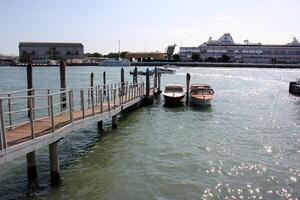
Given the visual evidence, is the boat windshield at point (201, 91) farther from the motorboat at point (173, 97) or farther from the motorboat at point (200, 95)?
the motorboat at point (173, 97)

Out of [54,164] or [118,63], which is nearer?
[54,164]

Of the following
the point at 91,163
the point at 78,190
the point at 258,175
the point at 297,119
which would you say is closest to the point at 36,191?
the point at 78,190

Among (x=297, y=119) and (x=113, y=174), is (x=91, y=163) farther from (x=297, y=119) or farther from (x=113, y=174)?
(x=297, y=119)

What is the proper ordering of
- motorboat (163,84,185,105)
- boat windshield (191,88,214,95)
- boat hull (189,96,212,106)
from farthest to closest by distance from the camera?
boat windshield (191,88,214,95) < motorboat (163,84,185,105) < boat hull (189,96,212,106)

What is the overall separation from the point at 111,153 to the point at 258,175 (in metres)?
6.51

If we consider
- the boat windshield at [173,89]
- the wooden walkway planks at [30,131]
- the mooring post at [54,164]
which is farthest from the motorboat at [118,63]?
the mooring post at [54,164]

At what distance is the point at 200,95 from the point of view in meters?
35.8

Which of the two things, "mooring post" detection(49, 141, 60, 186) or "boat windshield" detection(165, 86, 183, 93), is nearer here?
"mooring post" detection(49, 141, 60, 186)

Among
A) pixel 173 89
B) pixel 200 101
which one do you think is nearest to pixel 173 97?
pixel 200 101

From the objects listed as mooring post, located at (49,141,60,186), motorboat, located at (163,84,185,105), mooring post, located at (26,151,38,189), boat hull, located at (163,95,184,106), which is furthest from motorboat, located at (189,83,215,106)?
mooring post, located at (26,151,38,189)

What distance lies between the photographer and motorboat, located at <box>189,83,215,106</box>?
34.2 metres

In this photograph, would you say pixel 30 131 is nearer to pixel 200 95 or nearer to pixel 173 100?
pixel 173 100

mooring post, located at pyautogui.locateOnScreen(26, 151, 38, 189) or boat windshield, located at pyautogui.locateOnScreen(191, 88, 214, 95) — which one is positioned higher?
boat windshield, located at pyautogui.locateOnScreen(191, 88, 214, 95)

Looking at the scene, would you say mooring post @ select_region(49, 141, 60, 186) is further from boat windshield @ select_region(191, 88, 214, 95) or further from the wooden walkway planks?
boat windshield @ select_region(191, 88, 214, 95)
